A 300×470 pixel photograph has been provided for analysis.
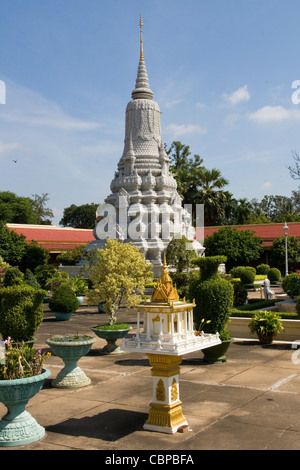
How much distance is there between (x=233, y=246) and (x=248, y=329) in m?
25.1

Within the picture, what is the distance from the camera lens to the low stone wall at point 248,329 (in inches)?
619

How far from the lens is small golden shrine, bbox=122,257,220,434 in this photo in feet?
25.2

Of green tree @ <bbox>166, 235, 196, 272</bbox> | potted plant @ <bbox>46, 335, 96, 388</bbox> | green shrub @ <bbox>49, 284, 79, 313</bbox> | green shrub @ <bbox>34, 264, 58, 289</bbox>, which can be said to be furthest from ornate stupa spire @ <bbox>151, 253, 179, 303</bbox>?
green shrub @ <bbox>34, 264, 58, 289</bbox>

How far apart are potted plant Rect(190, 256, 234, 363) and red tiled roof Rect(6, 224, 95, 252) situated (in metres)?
34.6

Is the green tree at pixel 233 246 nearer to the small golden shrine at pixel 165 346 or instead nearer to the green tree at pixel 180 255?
the green tree at pixel 180 255

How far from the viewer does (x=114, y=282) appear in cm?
1474

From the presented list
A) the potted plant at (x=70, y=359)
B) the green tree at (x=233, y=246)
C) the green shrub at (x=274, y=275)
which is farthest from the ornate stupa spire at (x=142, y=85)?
the potted plant at (x=70, y=359)

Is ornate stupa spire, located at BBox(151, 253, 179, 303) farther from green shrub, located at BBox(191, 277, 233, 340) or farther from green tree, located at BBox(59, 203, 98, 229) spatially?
green tree, located at BBox(59, 203, 98, 229)

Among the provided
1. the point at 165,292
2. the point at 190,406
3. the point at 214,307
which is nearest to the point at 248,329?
the point at 214,307

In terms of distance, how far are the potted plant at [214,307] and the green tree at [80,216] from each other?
2785 inches

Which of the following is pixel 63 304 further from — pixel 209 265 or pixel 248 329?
pixel 209 265

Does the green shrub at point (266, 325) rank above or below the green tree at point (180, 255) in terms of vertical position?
below
